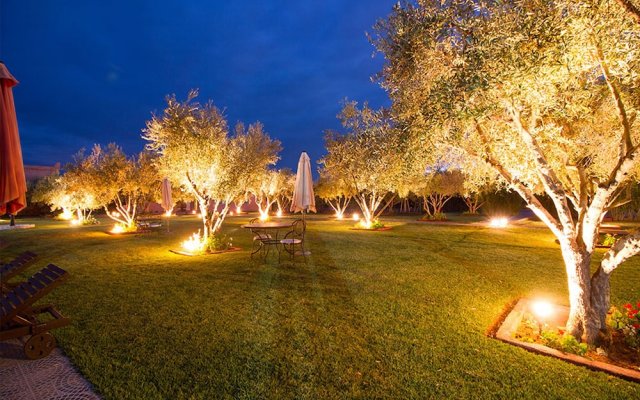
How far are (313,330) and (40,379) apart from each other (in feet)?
11.1

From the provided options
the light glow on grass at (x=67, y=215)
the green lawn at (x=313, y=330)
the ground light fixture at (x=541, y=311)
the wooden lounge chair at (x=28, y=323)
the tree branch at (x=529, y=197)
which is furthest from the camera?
the light glow on grass at (x=67, y=215)

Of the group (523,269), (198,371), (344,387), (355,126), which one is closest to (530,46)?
(344,387)

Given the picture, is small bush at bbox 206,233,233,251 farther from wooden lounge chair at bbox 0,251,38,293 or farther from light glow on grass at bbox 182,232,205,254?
wooden lounge chair at bbox 0,251,38,293

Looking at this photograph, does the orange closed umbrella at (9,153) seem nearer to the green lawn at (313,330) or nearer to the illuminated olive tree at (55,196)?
the green lawn at (313,330)

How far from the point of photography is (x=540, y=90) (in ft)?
14.5

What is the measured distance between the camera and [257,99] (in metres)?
148

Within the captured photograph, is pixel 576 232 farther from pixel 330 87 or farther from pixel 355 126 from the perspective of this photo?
pixel 330 87

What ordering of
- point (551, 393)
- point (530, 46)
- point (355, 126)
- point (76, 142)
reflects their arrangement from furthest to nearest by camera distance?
point (76, 142)
point (355, 126)
point (530, 46)
point (551, 393)

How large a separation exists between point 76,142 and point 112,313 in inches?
6284

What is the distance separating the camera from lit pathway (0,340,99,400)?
325cm

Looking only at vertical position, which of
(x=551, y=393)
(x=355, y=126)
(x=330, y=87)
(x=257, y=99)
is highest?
(x=330, y=87)

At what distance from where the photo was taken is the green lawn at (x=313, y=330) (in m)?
3.45

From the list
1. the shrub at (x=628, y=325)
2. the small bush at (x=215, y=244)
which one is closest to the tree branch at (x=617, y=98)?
the shrub at (x=628, y=325)

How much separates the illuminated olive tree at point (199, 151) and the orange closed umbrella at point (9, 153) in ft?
24.6
